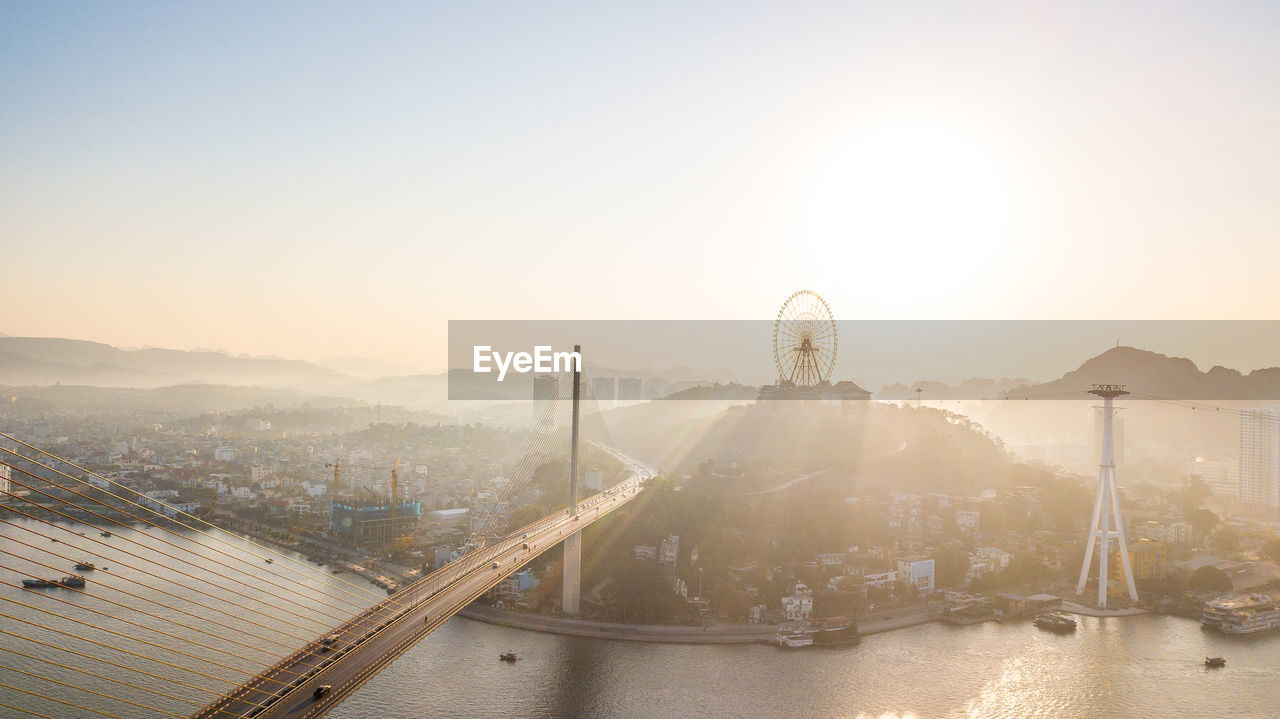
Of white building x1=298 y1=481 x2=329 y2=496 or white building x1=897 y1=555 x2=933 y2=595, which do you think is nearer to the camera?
white building x1=897 y1=555 x2=933 y2=595

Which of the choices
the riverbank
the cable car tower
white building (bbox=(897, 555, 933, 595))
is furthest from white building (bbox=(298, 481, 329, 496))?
the cable car tower

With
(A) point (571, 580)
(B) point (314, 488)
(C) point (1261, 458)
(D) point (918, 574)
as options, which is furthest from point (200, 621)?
(C) point (1261, 458)

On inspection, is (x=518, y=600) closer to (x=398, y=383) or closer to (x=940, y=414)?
(x=940, y=414)

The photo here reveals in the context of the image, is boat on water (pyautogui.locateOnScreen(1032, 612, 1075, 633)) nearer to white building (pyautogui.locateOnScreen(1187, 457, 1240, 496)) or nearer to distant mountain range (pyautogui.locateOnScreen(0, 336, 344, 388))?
white building (pyautogui.locateOnScreen(1187, 457, 1240, 496))

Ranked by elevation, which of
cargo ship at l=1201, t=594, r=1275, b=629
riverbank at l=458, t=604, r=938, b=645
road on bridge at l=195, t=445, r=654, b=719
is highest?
road on bridge at l=195, t=445, r=654, b=719

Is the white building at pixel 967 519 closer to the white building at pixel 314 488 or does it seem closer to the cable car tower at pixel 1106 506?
the cable car tower at pixel 1106 506

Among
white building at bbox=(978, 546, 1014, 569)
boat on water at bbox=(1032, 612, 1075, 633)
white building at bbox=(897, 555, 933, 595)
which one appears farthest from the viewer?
white building at bbox=(978, 546, 1014, 569)
